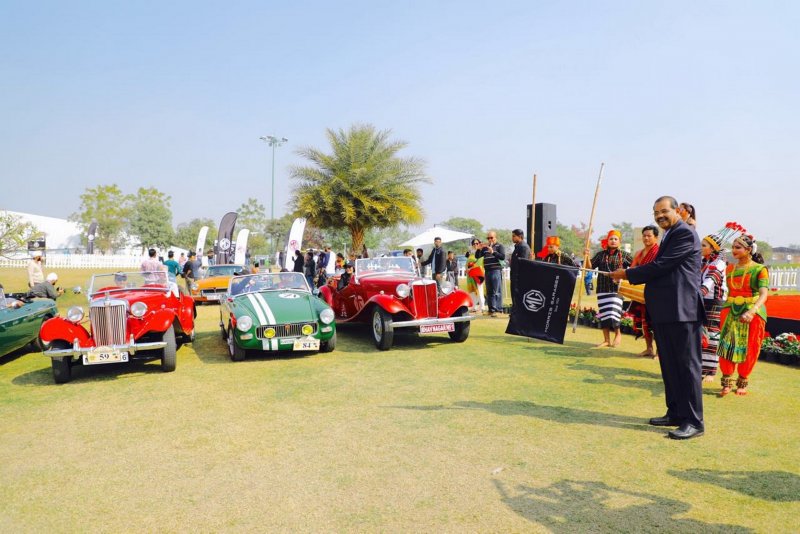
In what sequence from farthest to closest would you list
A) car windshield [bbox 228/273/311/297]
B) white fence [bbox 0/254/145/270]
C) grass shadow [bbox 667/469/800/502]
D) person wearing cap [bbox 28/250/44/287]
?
white fence [bbox 0/254/145/270] < person wearing cap [bbox 28/250/44/287] < car windshield [bbox 228/273/311/297] < grass shadow [bbox 667/469/800/502]

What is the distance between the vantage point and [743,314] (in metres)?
5.35

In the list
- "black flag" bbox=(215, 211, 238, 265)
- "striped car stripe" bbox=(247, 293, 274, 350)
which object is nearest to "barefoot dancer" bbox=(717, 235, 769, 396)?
"striped car stripe" bbox=(247, 293, 274, 350)

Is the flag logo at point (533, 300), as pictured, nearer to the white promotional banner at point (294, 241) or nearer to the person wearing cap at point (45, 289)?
the person wearing cap at point (45, 289)

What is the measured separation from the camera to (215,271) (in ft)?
55.8

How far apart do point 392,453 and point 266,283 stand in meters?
5.47

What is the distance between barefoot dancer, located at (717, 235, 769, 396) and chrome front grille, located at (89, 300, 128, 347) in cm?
703

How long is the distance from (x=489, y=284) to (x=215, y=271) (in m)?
9.20

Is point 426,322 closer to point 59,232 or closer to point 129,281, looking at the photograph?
point 129,281

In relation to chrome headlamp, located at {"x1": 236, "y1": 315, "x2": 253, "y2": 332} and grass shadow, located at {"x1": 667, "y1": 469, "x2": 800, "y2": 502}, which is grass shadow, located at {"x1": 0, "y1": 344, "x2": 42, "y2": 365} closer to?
chrome headlamp, located at {"x1": 236, "y1": 315, "x2": 253, "y2": 332}

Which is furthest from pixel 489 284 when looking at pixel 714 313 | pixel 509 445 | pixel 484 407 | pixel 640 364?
pixel 509 445

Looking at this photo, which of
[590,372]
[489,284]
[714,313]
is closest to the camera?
[714,313]

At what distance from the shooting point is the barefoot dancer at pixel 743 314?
529cm

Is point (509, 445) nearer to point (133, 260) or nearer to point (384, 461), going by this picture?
point (384, 461)

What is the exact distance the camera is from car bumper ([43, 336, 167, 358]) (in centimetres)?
627
